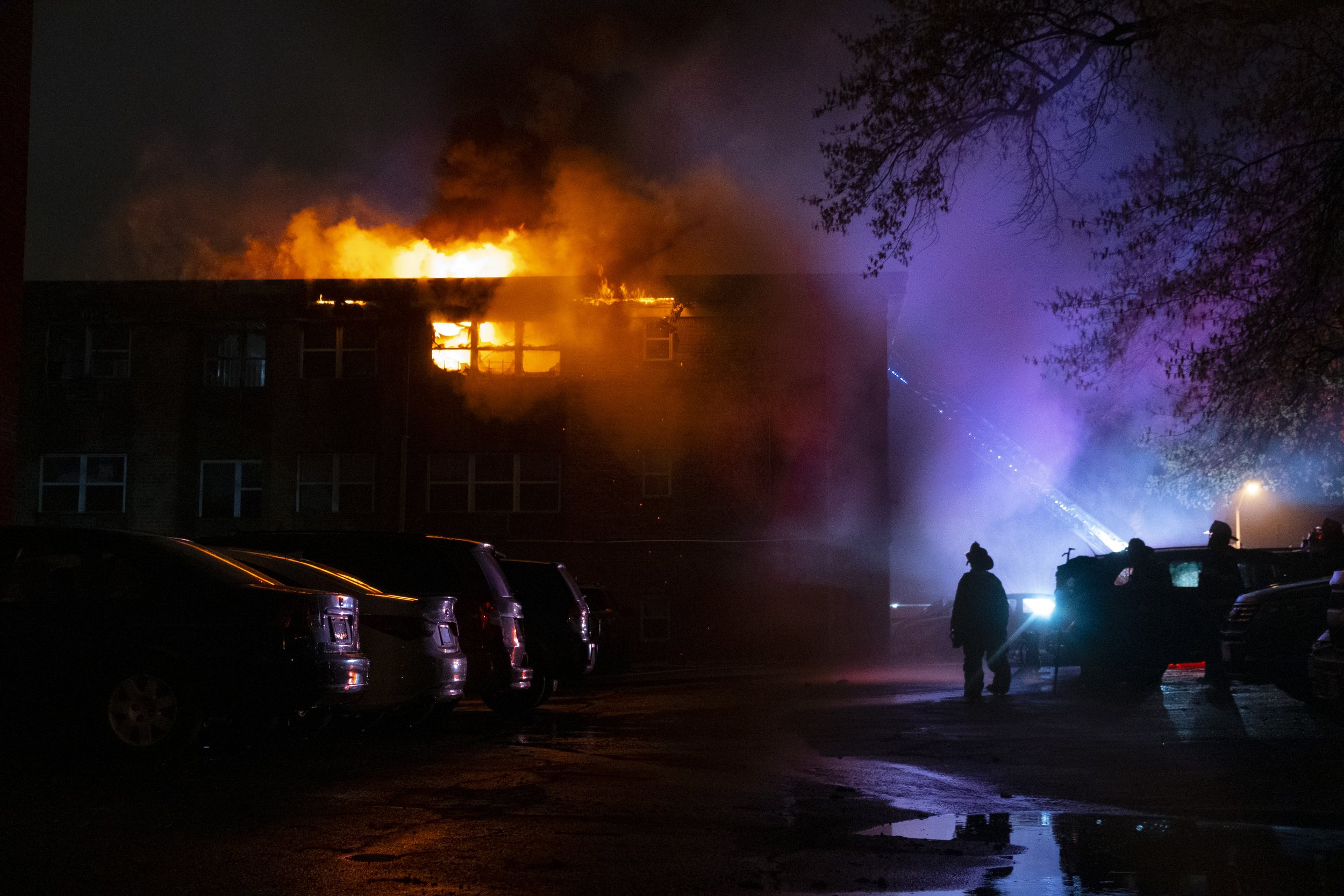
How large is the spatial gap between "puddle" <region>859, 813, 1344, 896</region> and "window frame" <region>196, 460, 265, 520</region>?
93.6 ft

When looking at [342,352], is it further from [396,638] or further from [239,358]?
[396,638]

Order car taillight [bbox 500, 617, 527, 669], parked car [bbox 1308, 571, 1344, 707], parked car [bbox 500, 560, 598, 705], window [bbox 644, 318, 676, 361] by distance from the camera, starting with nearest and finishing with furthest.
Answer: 1. parked car [bbox 1308, 571, 1344, 707]
2. car taillight [bbox 500, 617, 527, 669]
3. parked car [bbox 500, 560, 598, 705]
4. window [bbox 644, 318, 676, 361]

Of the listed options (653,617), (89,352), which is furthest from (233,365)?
(653,617)

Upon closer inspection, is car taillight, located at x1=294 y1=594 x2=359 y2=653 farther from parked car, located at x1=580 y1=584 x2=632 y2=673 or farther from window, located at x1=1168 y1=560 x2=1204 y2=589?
window, located at x1=1168 y1=560 x2=1204 y2=589

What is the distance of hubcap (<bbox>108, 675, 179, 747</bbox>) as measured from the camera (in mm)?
8367

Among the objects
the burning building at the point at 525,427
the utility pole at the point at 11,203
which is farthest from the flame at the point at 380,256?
the utility pole at the point at 11,203

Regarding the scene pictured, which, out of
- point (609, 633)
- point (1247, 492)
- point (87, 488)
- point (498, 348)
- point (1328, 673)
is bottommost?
point (1328, 673)

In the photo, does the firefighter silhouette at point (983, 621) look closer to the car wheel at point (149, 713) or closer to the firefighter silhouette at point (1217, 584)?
the firefighter silhouette at point (1217, 584)

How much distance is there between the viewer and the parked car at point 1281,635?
12.0 m

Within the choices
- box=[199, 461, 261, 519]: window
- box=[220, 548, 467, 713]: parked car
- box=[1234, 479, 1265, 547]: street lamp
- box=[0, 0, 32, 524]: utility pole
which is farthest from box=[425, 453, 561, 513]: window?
box=[220, 548, 467, 713]: parked car

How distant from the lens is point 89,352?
1309 inches

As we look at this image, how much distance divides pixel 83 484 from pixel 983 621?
25012 mm

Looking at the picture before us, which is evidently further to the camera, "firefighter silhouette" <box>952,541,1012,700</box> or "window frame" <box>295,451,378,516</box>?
"window frame" <box>295,451,378,516</box>

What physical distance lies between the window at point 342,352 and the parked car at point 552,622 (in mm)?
18737
